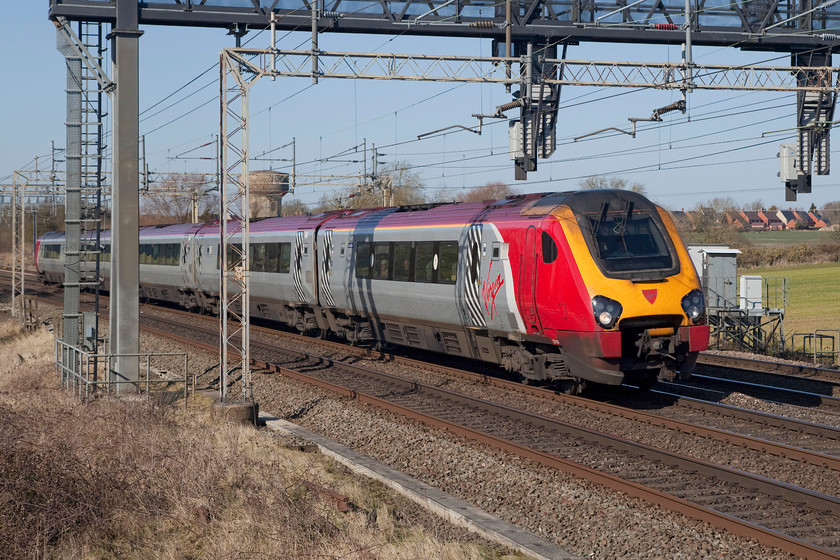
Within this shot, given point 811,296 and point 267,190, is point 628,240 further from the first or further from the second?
point 267,190

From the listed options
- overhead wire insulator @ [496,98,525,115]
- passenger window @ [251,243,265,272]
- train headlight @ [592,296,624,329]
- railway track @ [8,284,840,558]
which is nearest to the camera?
railway track @ [8,284,840,558]

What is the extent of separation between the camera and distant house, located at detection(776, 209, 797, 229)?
124 metres

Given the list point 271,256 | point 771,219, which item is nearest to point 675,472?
point 271,256

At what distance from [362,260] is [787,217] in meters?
122

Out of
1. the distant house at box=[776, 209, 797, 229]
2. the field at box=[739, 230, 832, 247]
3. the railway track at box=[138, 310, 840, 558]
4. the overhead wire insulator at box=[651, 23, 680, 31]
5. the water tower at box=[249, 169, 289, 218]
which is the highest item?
the distant house at box=[776, 209, 797, 229]

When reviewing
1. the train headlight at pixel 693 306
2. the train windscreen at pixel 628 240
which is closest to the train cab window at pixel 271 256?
the train windscreen at pixel 628 240

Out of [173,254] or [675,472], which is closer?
[675,472]

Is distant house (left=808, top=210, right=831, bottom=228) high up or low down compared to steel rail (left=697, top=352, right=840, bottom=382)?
up

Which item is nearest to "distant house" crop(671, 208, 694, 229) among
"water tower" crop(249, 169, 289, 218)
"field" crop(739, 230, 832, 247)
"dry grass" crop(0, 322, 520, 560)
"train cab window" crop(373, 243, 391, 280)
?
"field" crop(739, 230, 832, 247)

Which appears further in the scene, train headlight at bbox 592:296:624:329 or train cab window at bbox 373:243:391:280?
train cab window at bbox 373:243:391:280

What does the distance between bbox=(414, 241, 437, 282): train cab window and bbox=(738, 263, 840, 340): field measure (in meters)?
17.7

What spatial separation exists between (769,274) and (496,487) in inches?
1897

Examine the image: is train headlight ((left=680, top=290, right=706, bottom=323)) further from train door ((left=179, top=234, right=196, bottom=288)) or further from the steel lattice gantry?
train door ((left=179, top=234, right=196, bottom=288))

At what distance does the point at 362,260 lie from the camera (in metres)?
19.9
